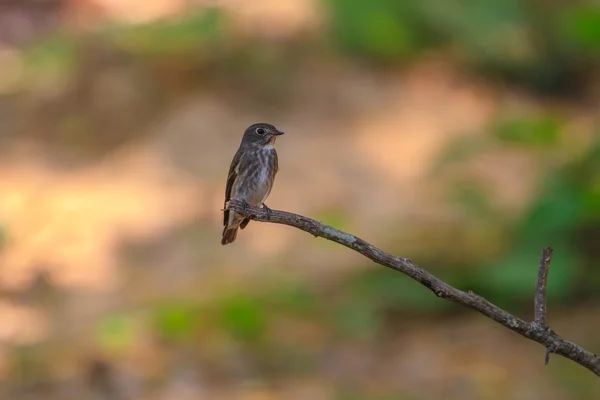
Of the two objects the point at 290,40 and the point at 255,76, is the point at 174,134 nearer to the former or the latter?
the point at 255,76

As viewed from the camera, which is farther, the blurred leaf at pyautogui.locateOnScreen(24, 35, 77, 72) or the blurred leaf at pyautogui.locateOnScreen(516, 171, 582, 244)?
the blurred leaf at pyautogui.locateOnScreen(24, 35, 77, 72)

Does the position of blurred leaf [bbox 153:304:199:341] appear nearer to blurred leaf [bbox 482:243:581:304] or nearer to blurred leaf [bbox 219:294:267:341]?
blurred leaf [bbox 219:294:267:341]

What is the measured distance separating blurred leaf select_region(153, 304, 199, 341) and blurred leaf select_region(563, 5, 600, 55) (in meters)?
3.65

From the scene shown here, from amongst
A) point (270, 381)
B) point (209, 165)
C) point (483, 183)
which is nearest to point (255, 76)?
point (209, 165)

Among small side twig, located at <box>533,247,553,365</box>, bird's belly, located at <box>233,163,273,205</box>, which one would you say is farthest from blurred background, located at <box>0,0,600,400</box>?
small side twig, located at <box>533,247,553,365</box>

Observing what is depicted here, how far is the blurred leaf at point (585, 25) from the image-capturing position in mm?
6922

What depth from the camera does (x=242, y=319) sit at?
5445 mm

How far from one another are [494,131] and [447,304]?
4.78ft

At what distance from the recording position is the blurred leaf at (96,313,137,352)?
5336 mm

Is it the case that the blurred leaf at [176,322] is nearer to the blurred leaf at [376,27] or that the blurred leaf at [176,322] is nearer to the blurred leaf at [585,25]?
the blurred leaf at [376,27]

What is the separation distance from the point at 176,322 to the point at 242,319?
39 centimetres

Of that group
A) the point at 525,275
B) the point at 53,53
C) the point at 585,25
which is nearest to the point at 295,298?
the point at 525,275

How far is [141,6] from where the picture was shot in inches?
385

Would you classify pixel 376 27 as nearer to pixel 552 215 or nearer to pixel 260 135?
pixel 552 215
